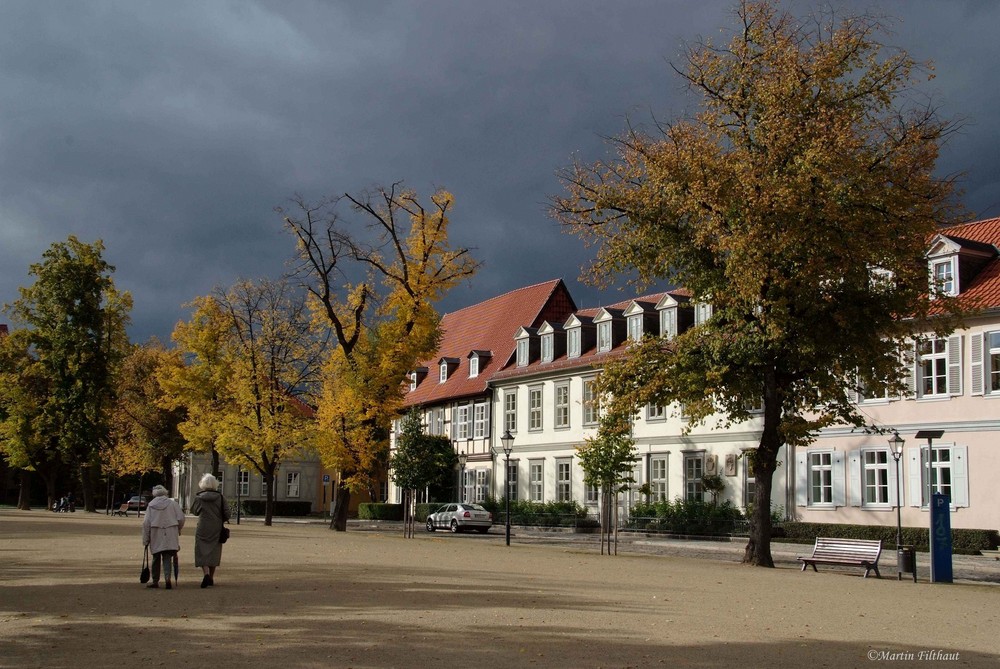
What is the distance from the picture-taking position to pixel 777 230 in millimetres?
22328

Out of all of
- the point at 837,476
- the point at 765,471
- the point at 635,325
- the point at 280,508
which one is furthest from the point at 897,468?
the point at 280,508

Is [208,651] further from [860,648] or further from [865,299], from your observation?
[865,299]

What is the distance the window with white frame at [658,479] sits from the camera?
1791 inches

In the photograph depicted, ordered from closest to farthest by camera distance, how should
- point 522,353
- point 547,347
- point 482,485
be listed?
point 547,347 < point 522,353 < point 482,485

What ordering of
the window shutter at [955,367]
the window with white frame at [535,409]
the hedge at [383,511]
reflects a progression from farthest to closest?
the hedge at [383,511]
the window with white frame at [535,409]
the window shutter at [955,367]

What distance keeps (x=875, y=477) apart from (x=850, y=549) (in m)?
13.1

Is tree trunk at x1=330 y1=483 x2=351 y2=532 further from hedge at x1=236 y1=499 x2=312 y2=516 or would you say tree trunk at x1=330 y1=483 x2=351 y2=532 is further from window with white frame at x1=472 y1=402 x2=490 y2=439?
hedge at x1=236 y1=499 x2=312 y2=516

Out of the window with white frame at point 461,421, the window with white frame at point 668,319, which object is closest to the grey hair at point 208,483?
the window with white frame at point 668,319

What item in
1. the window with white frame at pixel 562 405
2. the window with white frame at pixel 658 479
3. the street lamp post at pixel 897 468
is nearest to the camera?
the street lamp post at pixel 897 468

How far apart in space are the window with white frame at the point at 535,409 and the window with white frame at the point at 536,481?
5.95 ft

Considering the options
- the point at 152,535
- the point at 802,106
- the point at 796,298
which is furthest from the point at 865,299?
the point at 152,535

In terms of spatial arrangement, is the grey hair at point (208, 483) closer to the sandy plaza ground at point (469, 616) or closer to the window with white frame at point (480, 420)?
the sandy plaza ground at point (469, 616)

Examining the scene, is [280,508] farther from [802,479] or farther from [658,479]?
[802,479]

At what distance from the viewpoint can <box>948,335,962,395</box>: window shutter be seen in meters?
34.5
